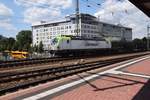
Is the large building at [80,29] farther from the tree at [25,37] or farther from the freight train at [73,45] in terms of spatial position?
the freight train at [73,45]

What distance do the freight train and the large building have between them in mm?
62749

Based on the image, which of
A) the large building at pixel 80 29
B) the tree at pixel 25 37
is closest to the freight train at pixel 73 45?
the large building at pixel 80 29

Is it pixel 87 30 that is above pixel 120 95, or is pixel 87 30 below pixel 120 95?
above

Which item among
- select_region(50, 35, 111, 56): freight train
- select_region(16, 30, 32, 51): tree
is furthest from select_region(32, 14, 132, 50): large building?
select_region(50, 35, 111, 56): freight train

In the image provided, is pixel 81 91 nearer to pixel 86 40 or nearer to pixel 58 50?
pixel 58 50

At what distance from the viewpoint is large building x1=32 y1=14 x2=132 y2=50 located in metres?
125

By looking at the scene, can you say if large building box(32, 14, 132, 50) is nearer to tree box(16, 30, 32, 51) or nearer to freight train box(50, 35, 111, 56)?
tree box(16, 30, 32, 51)

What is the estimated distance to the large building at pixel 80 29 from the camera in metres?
125

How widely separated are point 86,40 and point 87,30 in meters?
79.7

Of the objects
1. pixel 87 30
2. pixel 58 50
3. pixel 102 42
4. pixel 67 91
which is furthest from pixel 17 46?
pixel 67 91

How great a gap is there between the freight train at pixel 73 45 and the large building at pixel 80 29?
6275cm

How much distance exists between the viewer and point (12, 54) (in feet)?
156

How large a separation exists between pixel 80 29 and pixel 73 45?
238 ft

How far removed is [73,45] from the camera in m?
46.3
